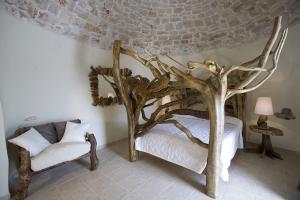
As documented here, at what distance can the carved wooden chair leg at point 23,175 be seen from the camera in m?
2.08

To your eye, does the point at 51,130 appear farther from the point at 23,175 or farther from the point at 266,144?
the point at 266,144

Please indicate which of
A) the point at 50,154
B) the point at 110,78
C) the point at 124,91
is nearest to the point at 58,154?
Answer: the point at 50,154

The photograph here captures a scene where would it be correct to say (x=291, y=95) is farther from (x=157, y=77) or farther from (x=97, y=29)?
(x=97, y=29)

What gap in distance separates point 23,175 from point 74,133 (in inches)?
33.8

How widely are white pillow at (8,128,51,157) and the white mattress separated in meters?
1.50

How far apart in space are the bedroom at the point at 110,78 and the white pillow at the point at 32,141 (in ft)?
0.56

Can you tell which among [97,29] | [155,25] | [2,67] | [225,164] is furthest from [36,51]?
[225,164]

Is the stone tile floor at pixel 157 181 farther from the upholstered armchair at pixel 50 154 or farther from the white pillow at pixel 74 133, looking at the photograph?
the white pillow at pixel 74 133

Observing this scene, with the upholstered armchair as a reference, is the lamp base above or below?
above

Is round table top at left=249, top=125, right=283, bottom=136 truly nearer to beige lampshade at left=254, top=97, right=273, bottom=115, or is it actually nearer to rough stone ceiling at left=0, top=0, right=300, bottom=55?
beige lampshade at left=254, top=97, right=273, bottom=115

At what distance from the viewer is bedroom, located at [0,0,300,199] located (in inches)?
94.7

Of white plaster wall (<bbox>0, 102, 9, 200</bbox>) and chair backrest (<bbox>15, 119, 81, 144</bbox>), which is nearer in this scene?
white plaster wall (<bbox>0, 102, 9, 200</bbox>)

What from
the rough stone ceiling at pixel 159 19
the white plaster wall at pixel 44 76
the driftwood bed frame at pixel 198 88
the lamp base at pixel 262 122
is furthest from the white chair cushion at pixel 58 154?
the lamp base at pixel 262 122

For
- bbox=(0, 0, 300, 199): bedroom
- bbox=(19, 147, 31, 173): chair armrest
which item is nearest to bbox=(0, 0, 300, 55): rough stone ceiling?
bbox=(0, 0, 300, 199): bedroom
